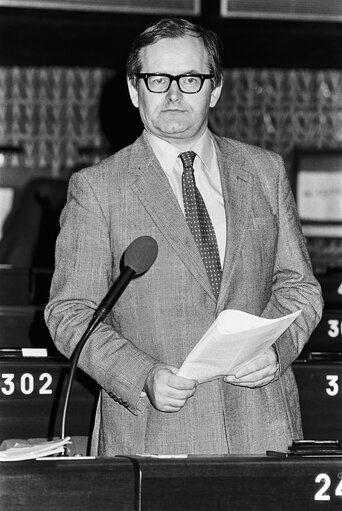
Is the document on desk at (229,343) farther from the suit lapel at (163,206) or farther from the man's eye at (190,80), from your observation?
the man's eye at (190,80)

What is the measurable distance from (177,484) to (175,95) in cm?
89

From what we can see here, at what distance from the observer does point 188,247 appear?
7.77 feet

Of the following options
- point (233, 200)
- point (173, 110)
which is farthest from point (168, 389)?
point (173, 110)

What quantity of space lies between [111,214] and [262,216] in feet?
1.09

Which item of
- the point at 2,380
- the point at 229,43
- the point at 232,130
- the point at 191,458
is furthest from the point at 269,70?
the point at 191,458

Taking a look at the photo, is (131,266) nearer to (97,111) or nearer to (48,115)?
(48,115)

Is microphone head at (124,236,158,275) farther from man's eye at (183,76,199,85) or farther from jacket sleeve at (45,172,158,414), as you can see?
man's eye at (183,76,199,85)

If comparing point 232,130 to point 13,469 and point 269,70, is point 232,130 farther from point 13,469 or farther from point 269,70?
point 13,469

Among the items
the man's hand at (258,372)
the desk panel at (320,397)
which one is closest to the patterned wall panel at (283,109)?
the desk panel at (320,397)

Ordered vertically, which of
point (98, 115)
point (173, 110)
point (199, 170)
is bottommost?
point (98, 115)

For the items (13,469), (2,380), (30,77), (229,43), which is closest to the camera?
(13,469)

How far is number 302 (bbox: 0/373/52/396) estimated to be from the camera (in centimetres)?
333

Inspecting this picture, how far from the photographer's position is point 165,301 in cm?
237

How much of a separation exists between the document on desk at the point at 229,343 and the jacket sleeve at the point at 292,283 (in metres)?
0.20
